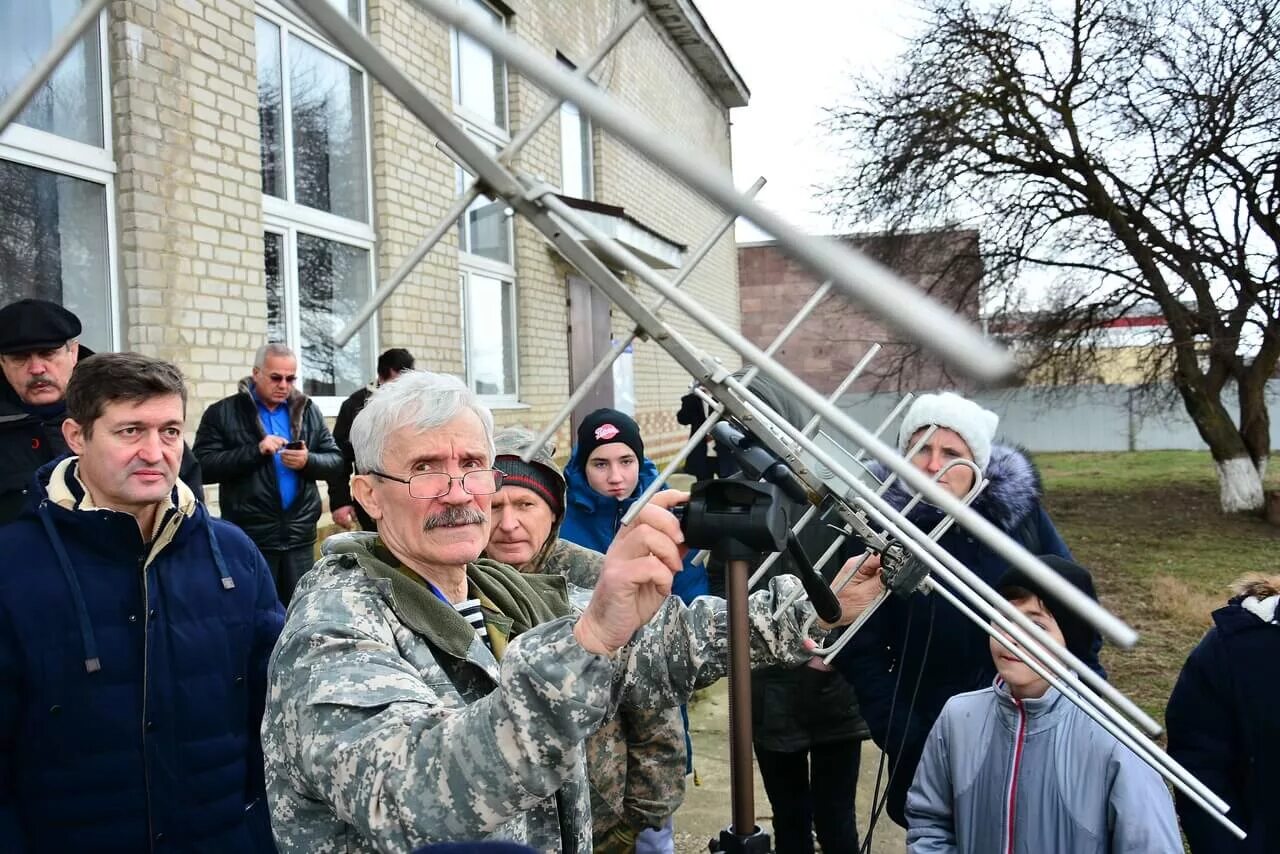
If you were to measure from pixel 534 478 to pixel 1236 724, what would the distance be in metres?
1.73

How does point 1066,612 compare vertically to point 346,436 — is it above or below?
below

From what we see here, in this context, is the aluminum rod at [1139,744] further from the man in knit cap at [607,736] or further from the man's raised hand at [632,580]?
the man in knit cap at [607,736]

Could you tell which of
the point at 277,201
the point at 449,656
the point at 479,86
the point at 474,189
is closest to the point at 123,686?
the point at 449,656

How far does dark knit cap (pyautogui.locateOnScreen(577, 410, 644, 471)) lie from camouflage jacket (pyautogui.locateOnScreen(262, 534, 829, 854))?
57.1 inches

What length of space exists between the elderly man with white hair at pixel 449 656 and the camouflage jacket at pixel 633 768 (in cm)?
52

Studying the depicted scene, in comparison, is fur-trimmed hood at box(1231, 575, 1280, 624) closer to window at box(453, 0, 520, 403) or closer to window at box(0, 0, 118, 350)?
window at box(0, 0, 118, 350)

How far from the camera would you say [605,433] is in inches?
126

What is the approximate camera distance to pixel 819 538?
2.72 m

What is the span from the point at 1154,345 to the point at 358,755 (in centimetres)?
1217

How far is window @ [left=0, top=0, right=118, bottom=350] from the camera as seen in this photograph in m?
4.20

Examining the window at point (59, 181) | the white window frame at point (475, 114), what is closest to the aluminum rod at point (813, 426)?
the window at point (59, 181)

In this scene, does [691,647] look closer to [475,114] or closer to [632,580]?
[632,580]

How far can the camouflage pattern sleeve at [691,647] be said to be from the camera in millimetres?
1668

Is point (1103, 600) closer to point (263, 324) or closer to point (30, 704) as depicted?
point (263, 324)
